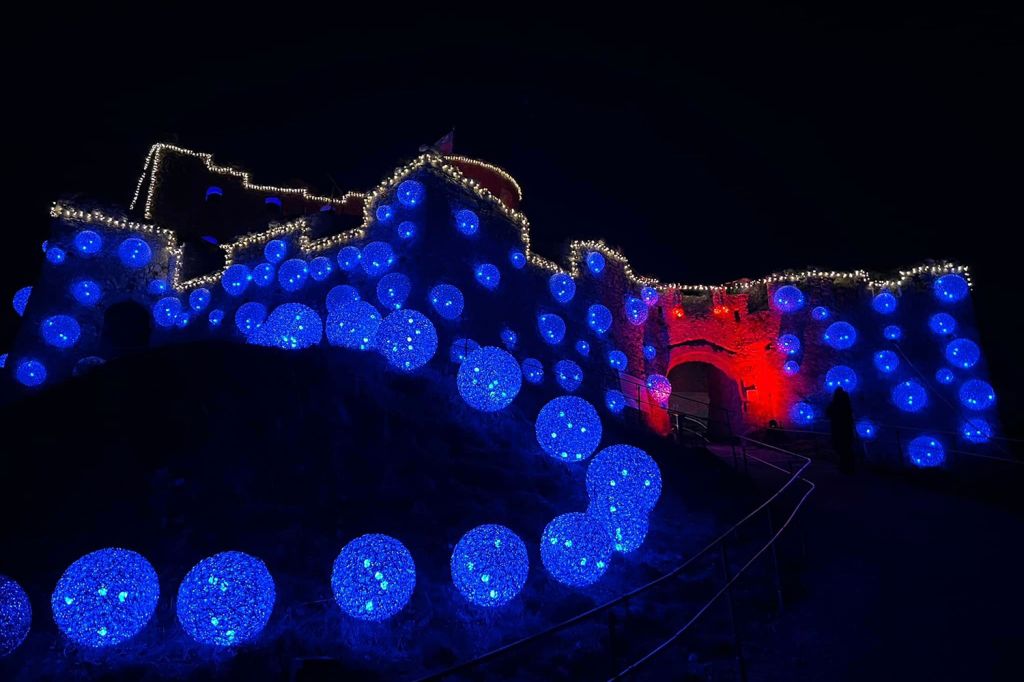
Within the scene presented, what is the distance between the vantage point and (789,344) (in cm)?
1457

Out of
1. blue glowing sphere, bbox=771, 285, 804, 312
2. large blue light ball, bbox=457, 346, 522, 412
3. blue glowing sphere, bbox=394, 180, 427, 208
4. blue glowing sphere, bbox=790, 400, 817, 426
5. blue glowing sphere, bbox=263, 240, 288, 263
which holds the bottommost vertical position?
blue glowing sphere, bbox=790, 400, 817, 426

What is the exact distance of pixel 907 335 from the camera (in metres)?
14.0

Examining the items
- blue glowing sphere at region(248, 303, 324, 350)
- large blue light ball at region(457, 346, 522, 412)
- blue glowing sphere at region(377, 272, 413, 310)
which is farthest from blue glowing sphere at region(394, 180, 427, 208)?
large blue light ball at region(457, 346, 522, 412)

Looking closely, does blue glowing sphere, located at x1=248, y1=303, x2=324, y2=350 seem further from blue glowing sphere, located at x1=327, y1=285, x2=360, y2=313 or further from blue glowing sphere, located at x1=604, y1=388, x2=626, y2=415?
blue glowing sphere, located at x1=604, y1=388, x2=626, y2=415

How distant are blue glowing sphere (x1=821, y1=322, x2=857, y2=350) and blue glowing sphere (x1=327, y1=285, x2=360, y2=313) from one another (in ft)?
37.9

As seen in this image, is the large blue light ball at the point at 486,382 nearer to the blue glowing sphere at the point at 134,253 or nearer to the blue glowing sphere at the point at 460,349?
the blue glowing sphere at the point at 460,349

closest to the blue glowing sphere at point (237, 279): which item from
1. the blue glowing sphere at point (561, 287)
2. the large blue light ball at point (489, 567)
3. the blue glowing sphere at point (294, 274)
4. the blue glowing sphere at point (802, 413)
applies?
the blue glowing sphere at point (294, 274)

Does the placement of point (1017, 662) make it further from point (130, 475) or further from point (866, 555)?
point (130, 475)

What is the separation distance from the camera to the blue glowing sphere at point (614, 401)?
12195 mm

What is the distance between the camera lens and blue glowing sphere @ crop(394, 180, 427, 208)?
11555mm

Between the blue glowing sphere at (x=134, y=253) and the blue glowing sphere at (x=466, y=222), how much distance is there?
8404 millimetres

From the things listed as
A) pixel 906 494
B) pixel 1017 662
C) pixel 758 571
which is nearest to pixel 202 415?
pixel 758 571

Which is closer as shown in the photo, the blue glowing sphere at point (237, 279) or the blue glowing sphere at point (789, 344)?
the blue glowing sphere at point (237, 279)

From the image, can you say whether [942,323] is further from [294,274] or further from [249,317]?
[249,317]
